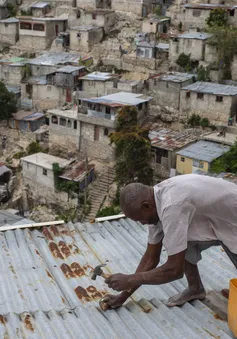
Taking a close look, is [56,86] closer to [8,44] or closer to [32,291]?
[8,44]

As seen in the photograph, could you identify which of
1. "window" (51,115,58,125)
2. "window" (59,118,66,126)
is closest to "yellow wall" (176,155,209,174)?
"window" (59,118,66,126)

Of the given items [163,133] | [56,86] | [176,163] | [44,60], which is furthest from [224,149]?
[44,60]

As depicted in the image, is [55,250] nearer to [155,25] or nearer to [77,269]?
[77,269]

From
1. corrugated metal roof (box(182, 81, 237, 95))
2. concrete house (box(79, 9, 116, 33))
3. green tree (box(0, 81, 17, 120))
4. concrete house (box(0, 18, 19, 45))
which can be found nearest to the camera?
corrugated metal roof (box(182, 81, 237, 95))

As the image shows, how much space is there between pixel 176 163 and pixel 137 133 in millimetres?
2019

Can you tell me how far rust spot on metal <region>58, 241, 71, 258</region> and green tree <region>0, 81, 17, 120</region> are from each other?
63.6ft

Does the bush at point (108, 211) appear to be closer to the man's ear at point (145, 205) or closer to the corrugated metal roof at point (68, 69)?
the corrugated metal roof at point (68, 69)

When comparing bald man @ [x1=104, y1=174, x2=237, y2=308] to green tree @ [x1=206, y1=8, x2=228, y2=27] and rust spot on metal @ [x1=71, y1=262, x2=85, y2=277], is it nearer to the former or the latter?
rust spot on metal @ [x1=71, y1=262, x2=85, y2=277]

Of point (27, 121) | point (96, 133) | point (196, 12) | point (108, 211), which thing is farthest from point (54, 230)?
point (196, 12)

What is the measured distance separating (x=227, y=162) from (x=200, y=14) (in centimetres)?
1254

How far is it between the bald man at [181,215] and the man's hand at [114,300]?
0.24 meters

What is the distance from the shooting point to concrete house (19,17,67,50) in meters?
30.0

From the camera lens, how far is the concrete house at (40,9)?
32341 mm

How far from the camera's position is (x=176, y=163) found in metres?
18.8
